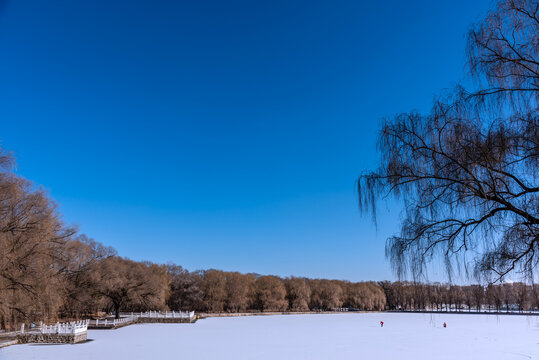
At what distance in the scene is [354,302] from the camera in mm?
94812

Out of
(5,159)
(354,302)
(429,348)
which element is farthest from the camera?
(354,302)

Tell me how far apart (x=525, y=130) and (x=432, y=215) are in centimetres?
138

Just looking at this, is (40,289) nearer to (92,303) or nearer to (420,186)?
(420,186)

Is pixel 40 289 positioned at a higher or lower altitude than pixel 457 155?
lower

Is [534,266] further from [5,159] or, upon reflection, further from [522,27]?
[5,159]

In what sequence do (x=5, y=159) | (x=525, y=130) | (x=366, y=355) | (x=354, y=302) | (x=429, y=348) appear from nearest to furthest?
(x=525, y=130), (x=5, y=159), (x=366, y=355), (x=429, y=348), (x=354, y=302)

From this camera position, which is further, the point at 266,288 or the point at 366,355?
the point at 266,288

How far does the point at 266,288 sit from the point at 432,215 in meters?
76.0

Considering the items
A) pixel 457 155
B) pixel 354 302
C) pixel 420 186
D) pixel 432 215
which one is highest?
pixel 457 155

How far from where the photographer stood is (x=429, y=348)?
77.2 feet

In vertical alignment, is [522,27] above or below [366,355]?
above

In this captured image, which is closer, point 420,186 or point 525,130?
point 525,130

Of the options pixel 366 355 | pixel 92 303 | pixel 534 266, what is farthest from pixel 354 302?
pixel 534 266

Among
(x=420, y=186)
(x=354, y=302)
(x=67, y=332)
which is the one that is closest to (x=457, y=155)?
(x=420, y=186)
